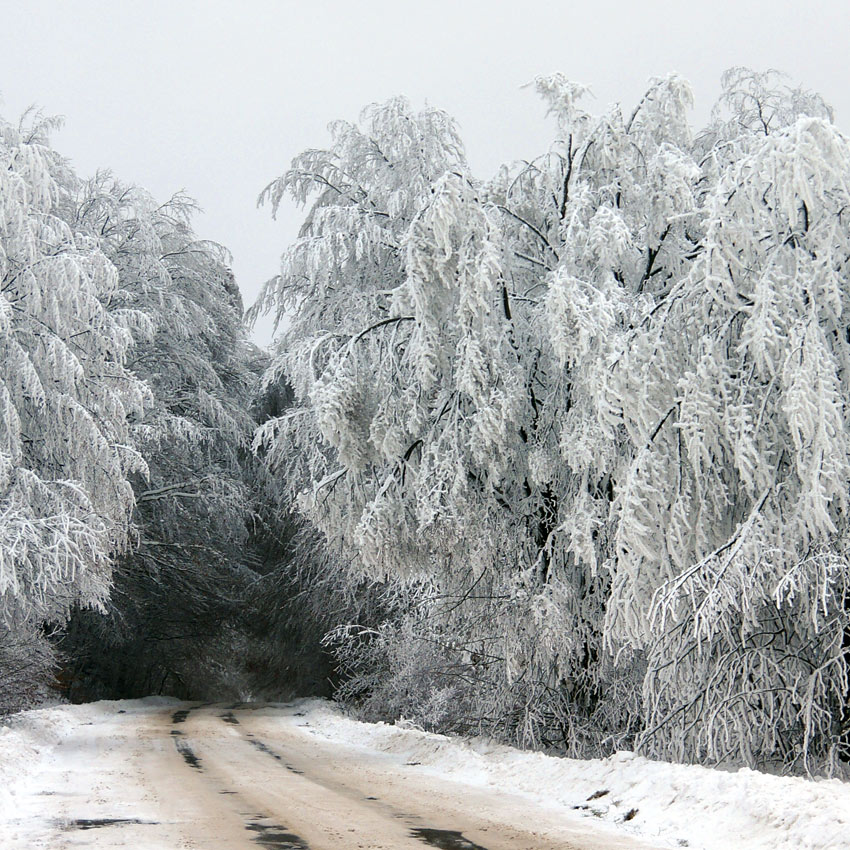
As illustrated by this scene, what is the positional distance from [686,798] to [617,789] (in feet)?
3.66

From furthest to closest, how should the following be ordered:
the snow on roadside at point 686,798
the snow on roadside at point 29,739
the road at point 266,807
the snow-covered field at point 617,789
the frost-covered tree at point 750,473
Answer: the snow on roadside at point 29,739 → the frost-covered tree at point 750,473 → the road at point 266,807 → the snow-covered field at point 617,789 → the snow on roadside at point 686,798

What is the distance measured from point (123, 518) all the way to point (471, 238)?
7919 mm

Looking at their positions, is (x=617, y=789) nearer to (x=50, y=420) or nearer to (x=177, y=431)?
(x=50, y=420)

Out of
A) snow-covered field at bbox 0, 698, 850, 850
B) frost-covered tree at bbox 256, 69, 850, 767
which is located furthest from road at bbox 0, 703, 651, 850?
frost-covered tree at bbox 256, 69, 850, 767

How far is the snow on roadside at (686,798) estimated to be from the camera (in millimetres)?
6527

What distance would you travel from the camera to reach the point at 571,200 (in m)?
12.7

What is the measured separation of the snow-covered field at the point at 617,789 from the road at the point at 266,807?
173 millimetres

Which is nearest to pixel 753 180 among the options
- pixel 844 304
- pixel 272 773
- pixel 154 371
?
pixel 844 304

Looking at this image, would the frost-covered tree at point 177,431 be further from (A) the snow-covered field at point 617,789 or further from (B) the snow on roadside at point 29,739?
(A) the snow-covered field at point 617,789

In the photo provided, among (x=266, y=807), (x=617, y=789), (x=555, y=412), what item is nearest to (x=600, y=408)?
(x=555, y=412)

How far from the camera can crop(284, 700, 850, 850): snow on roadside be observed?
257 inches

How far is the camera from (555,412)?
1229cm

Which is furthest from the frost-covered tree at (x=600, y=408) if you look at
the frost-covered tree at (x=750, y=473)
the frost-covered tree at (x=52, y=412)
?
the frost-covered tree at (x=52, y=412)

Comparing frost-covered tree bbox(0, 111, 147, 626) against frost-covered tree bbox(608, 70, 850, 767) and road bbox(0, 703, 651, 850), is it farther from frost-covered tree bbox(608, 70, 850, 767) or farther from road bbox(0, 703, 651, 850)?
frost-covered tree bbox(608, 70, 850, 767)
